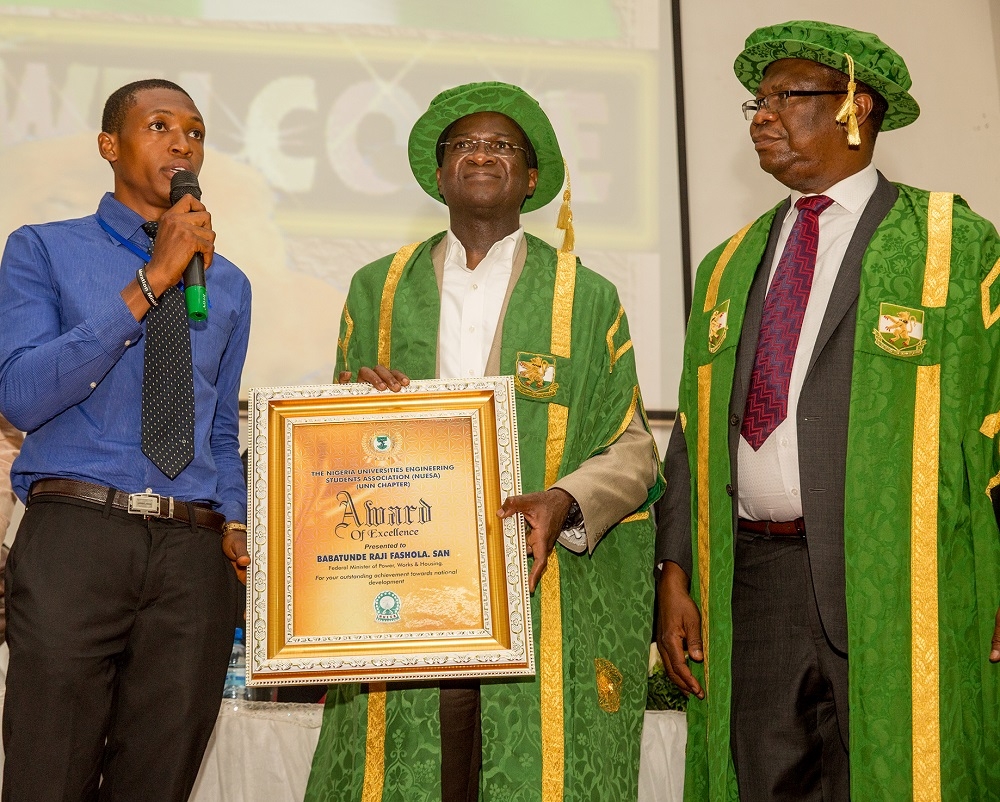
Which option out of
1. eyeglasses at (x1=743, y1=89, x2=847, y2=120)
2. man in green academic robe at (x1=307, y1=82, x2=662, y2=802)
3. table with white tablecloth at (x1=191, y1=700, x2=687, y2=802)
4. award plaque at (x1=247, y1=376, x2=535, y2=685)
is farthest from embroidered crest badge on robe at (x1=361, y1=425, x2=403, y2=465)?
eyeglasses at (x1=743, y1=89, x2=847, y2=120)

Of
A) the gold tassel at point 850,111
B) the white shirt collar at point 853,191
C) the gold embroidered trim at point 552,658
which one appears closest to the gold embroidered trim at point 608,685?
the gold embroidered trim at point 552,658

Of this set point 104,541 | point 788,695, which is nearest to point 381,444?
point 104,541

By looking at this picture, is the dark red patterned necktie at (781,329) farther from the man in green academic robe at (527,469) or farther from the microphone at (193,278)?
the microphone at (193,278)

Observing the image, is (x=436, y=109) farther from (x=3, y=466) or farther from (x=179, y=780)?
(x=179, y=780)

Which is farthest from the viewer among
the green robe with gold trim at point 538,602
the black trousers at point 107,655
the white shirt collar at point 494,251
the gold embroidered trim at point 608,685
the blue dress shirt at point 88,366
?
the white shirt collar at point 494,251

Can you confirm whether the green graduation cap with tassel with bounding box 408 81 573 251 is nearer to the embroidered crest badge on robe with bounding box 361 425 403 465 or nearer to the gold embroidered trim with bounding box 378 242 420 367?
the gold embroidered trim with bounding box 378 242 420 367

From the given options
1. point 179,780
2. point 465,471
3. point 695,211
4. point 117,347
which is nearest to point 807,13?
point 695,211

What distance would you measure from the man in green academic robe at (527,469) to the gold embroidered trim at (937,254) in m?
0.73

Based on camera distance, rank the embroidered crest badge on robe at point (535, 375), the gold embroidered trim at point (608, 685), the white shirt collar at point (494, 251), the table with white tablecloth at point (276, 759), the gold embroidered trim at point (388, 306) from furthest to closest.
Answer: the table with white tablecloth at point (276, 759), the white shirt collar at point (494, 251), the gold embroidered trim at point (388, 306), the embroidered crest badge on robe at point (535, 375), the gold embroidered trim at point (608, 685)

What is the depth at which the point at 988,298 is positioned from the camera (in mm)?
2674

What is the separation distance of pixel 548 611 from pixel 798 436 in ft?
2.30

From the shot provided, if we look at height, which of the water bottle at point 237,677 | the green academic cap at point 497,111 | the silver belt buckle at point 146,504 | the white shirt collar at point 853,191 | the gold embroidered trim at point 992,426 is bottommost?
the water bottle at point 237,677

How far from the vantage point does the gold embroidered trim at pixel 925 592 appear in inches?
97.7

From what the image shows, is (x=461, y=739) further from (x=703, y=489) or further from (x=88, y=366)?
(x=88, y=366)
